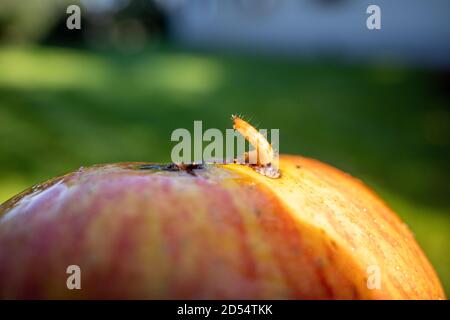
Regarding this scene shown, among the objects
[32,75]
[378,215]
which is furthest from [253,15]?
[378,215]

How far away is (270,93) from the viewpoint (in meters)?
10.2

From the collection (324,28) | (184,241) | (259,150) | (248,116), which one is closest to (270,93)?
(248,116)

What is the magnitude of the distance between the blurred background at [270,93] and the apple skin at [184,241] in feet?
8.43

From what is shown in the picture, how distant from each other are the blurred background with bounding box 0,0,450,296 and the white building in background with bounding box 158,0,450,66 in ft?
0.11

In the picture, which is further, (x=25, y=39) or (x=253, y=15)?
(x=253, y=15)

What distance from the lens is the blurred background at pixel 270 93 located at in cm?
539

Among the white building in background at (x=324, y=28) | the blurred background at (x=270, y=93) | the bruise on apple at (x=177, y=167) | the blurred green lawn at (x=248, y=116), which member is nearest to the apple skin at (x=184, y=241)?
the bruise on apple at (x=177, y=167)

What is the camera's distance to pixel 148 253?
0.81 m

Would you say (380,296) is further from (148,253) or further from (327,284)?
(148,253)

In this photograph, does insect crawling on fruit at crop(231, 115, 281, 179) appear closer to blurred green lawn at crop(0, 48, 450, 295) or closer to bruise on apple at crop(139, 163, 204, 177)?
bruise on apple at crop(139, 163, 204, 177)

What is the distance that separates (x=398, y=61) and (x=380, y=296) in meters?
13.1

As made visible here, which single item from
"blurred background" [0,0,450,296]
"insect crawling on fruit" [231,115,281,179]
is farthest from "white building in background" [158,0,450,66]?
"insect crawling on fruit" [231,115,281,179]

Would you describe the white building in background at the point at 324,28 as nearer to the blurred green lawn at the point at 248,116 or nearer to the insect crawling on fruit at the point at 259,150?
the blurred green lawn at the point at 248,116

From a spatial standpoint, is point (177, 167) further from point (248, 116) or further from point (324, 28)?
point (324, 28)
